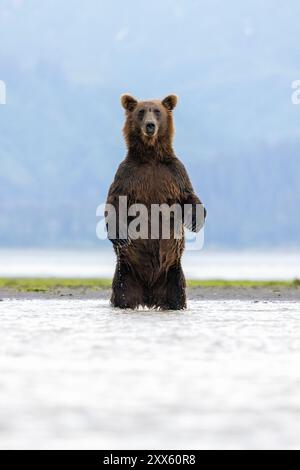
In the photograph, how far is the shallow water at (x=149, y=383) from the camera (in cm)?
511

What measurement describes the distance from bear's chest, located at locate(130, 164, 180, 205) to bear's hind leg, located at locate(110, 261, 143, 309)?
752 millimetres

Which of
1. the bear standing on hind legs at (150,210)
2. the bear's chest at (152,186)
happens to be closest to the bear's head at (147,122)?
the bear standing on hind legs at (150,210)

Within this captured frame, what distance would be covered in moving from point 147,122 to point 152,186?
0.67 metres

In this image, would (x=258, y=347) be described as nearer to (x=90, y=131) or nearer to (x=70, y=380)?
(x=70, y=380)

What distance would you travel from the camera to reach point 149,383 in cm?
656

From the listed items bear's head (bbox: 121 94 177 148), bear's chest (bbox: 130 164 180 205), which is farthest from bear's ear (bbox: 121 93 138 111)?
bear's chest (bbox: 130 164 180 205)

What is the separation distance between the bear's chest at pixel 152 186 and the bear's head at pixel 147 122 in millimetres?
321

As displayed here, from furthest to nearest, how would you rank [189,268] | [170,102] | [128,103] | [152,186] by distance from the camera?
[189,268], [170,102], [128,103], [152,186]

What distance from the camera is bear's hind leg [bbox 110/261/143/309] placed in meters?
12.2

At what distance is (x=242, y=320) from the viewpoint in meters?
11.1

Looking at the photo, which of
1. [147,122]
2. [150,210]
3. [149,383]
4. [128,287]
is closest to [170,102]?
[147,122]

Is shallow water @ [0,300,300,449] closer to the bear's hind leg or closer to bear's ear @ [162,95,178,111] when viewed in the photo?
the bear's hind leg

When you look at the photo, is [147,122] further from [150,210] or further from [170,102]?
[150,210]

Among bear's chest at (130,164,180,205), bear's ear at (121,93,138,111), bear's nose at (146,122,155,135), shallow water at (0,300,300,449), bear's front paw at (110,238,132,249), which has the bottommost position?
shallow water at (0,300,300,449)
